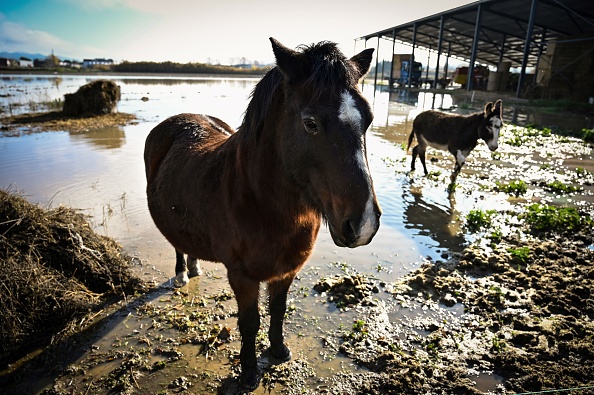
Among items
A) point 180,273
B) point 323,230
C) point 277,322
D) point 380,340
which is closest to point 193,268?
point 180,273

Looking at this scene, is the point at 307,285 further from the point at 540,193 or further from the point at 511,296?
the point at 540,193

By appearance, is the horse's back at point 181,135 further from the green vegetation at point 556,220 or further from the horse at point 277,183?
the green vegetation at point 556,220

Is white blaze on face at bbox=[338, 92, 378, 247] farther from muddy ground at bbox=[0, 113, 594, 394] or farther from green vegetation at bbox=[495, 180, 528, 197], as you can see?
green vegetation at bbox=[495, 180, 528, 197]

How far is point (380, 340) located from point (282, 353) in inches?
38.6

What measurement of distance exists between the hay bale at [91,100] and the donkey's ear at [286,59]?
18728mm

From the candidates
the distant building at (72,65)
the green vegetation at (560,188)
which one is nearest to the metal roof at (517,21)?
the green vegetation at (560,188)

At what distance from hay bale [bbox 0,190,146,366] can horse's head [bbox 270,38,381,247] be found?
291 cm

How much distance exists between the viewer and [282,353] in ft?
9.78

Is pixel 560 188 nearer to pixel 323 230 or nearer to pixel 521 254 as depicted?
pixel 521 254

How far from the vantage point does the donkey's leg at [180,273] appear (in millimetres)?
4039

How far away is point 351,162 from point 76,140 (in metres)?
13.0

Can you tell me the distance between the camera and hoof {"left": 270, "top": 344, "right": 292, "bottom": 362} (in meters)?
2.97

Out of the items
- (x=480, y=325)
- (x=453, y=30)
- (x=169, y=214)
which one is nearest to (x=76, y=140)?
(x=169, y=214)

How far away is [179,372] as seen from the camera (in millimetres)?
2812
